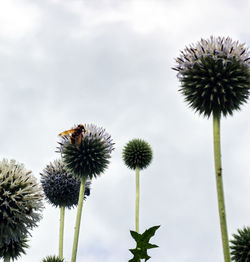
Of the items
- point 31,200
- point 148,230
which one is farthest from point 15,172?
point 148,230

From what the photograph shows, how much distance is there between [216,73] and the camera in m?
6.98

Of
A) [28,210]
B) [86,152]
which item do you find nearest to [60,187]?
[86,152]

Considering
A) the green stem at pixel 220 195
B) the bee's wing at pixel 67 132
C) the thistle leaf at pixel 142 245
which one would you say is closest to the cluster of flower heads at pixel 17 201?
the bee's wing at pixel 67 132

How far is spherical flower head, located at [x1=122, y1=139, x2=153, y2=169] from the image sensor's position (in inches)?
518

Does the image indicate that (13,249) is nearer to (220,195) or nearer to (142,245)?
(220,195)

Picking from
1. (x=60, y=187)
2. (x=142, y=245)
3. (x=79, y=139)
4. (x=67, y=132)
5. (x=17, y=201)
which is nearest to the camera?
(x=142, y=245)

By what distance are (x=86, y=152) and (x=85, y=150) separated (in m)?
0.06

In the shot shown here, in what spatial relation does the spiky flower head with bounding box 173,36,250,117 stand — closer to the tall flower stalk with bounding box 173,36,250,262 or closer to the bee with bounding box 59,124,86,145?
the tall flower stalk with bounding box 173,36,250,262

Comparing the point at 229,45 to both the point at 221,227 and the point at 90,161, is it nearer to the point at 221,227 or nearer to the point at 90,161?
the point at 221,227

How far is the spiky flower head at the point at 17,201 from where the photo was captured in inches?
261

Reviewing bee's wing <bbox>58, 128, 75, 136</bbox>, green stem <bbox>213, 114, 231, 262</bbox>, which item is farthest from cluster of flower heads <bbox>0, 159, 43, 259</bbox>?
green stem <bbox>213, 114, 231, 262</bbox>

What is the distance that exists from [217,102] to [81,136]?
14.1 feet

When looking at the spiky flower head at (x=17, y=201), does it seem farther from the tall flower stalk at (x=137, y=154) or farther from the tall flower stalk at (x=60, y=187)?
the tall flower stalk at (x=137, y=154)

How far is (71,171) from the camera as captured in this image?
34.5ft
